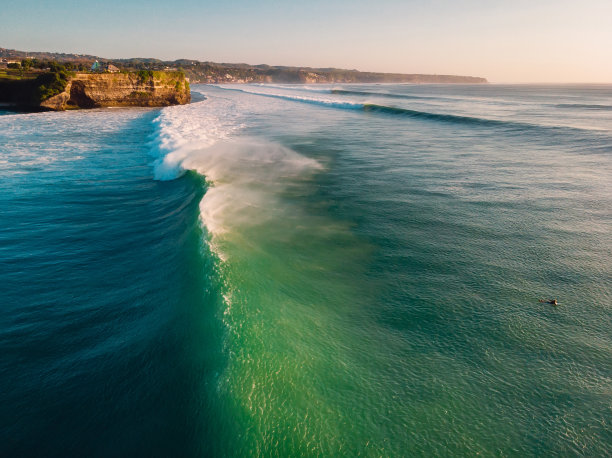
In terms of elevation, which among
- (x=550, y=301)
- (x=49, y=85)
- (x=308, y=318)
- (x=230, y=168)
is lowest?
(x=308, y=318)

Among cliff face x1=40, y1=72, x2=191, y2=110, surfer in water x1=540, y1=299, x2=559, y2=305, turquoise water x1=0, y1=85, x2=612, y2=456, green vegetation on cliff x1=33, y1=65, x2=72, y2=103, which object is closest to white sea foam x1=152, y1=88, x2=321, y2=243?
turquoise water x1=0, y1=85, x2=612, y2=456

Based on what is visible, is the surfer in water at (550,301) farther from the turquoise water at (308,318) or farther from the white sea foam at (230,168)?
the white sea foam at (230,168)

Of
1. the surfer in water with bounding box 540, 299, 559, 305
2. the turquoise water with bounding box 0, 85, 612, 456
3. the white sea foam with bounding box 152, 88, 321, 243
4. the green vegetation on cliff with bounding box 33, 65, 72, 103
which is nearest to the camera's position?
the turquoise water with bounding box 0, 85, 612, 456

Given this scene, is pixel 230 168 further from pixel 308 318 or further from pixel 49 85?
pixel 49 85

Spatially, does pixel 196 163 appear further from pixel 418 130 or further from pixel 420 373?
pixel 418 130

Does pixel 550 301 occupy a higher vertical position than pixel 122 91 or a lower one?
lower

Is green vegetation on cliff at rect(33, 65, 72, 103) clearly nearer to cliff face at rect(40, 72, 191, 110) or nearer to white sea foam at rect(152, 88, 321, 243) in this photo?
cliff face at rect(40, 72, 191, 110)

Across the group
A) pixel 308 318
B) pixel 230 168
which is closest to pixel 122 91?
pixel 230 168
